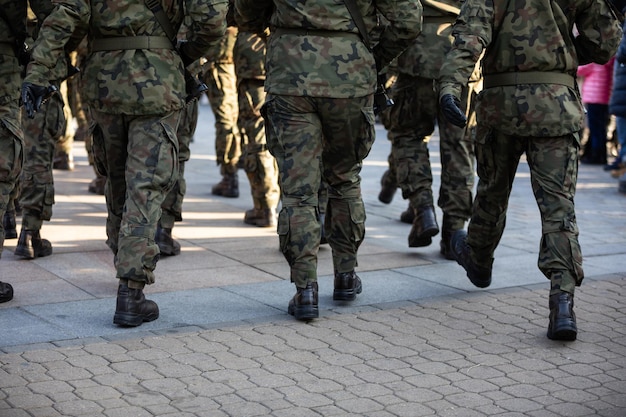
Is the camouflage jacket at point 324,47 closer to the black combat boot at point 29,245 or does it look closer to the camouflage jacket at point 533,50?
the camouflage jacket at point 533,50

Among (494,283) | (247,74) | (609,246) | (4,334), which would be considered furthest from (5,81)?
(609,246)

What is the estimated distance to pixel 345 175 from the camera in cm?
630

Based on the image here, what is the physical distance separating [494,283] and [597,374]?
1.93 metres

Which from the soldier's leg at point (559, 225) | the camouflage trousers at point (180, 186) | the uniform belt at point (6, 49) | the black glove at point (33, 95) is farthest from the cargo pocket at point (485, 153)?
the uniform belt at point (6, 49)

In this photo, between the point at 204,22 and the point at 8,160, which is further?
the point at 8,160

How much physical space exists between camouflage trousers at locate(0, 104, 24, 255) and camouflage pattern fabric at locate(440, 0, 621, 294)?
241 centimetres

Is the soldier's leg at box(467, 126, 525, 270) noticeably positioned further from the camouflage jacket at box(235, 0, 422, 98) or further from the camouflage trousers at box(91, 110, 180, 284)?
the camouflage trousers at box(91, 110, 180, 284)

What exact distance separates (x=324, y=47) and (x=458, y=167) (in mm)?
1994

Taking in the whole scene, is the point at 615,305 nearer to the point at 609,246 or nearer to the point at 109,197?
the point at 609,246

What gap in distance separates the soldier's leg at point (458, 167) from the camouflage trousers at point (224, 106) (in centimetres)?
291

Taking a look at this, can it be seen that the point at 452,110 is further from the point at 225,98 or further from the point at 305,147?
the point at 225,98

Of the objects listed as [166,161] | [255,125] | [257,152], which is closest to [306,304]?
[166,161]

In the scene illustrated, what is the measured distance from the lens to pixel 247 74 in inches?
339

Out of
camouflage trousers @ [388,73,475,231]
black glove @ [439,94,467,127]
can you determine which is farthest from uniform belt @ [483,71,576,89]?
camouflage trousers @ [388,73,475,231]
